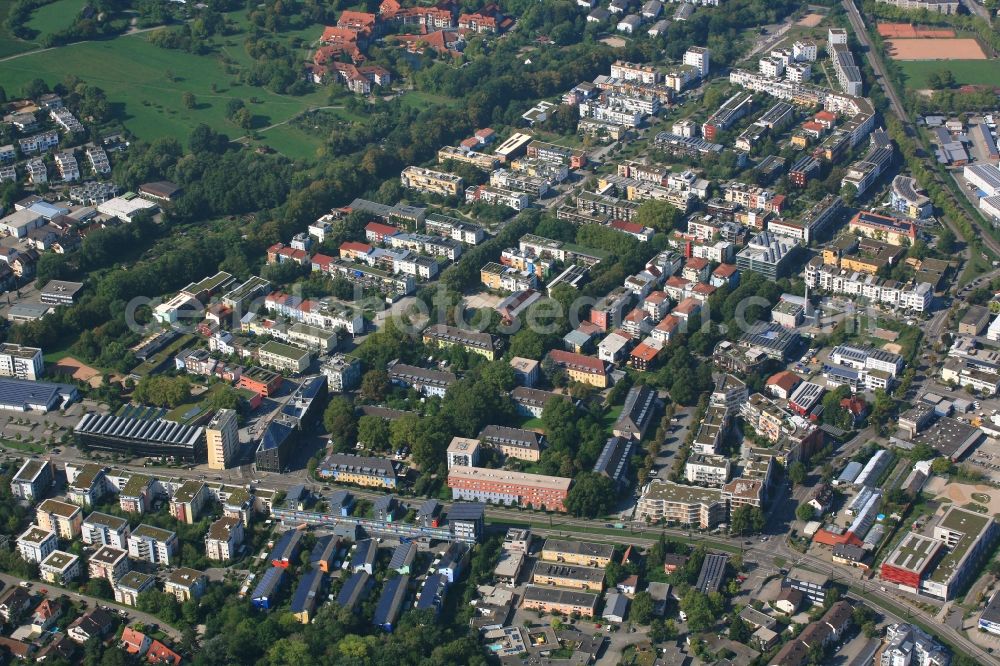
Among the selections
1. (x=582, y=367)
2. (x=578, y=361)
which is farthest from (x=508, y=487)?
(x=578, y=361)

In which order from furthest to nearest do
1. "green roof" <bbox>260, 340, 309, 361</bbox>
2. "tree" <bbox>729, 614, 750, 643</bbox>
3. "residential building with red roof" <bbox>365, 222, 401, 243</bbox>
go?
"residential building with red roof" <bbox>365, 222, 401, 243</bbox>, "green roof" <bbox>260, 340, 309, 361</bbox>, "tree" <bbox>729, 614, 750, 643</bbox>

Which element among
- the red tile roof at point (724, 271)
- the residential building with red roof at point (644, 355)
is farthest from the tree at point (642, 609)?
the red tile roof at point (724, 271)

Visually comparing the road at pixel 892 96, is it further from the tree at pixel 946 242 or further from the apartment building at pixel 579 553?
the apartment building at pixel 579 553

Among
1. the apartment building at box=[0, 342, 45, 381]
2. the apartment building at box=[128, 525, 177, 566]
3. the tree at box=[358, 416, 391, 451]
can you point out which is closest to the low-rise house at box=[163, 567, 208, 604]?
the apartment building at box=[128, 525, 177, 566]

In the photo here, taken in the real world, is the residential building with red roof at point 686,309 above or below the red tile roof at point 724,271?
below

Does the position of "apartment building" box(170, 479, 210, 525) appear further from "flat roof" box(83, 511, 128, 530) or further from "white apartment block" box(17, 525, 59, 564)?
"white apartment block" box(17, 525, 59, 564)

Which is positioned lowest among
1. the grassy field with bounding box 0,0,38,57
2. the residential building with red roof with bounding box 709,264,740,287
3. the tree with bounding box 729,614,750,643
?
the tree with bounding box 729,614,750,643

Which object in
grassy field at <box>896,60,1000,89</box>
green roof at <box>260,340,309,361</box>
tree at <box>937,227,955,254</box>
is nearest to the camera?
green roof at <box>260,340,309,361</box>
